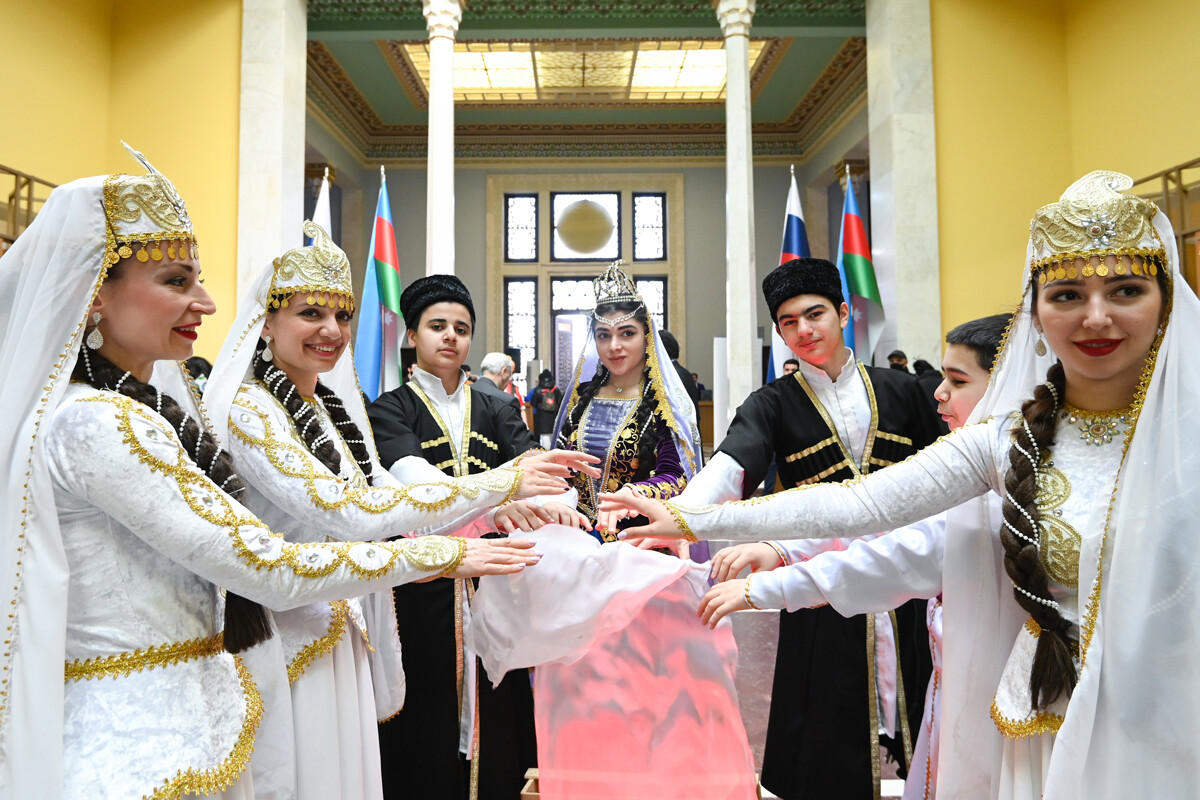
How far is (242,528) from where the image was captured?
4.07 feet

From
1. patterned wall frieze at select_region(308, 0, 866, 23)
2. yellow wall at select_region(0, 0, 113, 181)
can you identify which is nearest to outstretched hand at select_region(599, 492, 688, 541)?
yellow wall at select_region(0, 0, 113, 181)

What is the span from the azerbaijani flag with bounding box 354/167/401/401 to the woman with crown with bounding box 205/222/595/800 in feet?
15.0

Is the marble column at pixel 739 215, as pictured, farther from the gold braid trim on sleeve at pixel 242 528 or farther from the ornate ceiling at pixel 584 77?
the gold braid trim on sleeve at pixel 242 528

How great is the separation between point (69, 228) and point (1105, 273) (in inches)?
65.4

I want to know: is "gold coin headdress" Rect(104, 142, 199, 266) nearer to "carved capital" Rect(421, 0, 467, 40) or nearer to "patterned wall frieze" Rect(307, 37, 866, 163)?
"carved capital" Rect(421, 0, 467, 40)

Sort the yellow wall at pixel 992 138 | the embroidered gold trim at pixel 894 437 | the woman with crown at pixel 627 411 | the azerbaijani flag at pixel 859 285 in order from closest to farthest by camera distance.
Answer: the embroidered gold trim at pixel 894 437 < the woman with crown at pixel 627 411 < the yellow wall at pixel 992 138 < the azerbaijani flag at pixel 859 285

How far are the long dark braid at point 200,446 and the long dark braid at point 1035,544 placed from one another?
135cm

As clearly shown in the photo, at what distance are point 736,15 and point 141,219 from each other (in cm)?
806

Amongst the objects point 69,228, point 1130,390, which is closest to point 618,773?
point 1130,390

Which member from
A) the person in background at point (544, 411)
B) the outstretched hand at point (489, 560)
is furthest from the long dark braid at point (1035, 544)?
the person in background at point (544, 411)

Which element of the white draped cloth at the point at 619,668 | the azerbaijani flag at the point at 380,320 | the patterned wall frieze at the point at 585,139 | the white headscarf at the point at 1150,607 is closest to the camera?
the white headscarf at the point at 1150,607

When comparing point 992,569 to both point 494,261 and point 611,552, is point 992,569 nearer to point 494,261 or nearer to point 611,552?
point 611,552

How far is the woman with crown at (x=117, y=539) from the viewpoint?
1.12 m

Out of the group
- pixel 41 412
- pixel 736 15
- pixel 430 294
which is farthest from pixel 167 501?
pixel 736 15
